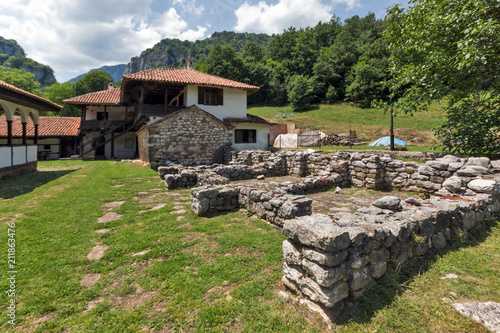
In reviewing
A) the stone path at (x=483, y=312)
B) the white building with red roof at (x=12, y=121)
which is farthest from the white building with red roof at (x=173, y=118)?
the stone path at (x=483, y=312)

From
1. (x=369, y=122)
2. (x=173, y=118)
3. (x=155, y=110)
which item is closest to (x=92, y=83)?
(x=155, y=110)

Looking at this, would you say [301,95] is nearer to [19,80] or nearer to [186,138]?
[186,138]

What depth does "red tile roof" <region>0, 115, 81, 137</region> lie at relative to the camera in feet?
77.7

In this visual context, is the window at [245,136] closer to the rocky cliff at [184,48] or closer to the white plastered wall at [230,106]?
the white plastered wall at [230,106]

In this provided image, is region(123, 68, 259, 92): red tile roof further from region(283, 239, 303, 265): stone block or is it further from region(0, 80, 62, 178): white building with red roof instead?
region(283, 239, 303, 265): stone block

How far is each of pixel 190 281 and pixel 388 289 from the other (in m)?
2.80

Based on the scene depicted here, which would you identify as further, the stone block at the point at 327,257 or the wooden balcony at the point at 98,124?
the wooden balcony at the point at 98,124

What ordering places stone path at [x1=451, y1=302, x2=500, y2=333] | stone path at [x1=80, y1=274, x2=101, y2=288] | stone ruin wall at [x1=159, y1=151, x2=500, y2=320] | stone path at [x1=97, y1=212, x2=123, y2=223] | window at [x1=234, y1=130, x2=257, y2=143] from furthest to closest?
window at [x1=234, y1=130, x2=257, y2=143]
stone path at [x1=97, y1=212, x2=123, y2=223]
stone path at [x1=80, y1=274, x2=101, y2=288]
stone ruin wall at [x1=159, y1=151, x2=500, y2=320]
stone path at [x1=451, y1=302, x2=500, y2=333]

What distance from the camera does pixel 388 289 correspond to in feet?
9.45

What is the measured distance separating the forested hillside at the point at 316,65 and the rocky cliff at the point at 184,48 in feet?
193

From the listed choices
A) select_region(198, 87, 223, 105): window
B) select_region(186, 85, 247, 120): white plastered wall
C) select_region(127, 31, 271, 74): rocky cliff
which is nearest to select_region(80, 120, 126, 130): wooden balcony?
select_region(198, 87, 223, 105): window

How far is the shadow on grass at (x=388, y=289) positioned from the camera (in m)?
2.52

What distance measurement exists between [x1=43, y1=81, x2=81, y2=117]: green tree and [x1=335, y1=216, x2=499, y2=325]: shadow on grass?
2221 inches

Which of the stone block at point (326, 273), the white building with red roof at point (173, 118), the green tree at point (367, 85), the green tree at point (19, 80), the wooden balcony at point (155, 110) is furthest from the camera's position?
the green tree at point (367, 85)
